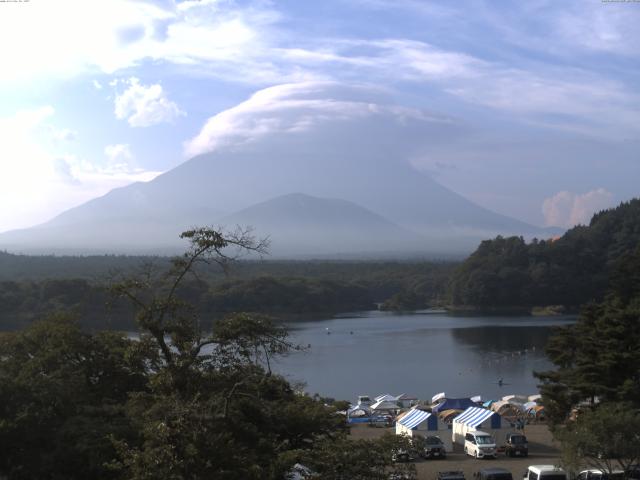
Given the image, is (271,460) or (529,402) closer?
(271,460)

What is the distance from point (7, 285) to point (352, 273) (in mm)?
30640

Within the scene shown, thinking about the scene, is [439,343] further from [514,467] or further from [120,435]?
[120,435]

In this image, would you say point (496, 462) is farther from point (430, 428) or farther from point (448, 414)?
point (448, 414)

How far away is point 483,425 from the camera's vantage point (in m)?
12.0

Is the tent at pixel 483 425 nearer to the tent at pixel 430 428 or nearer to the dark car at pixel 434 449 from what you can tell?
the tent at pixel 430 428

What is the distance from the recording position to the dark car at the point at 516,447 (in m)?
11.1

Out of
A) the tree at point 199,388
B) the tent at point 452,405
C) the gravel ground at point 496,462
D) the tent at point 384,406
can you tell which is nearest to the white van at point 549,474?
the gravel ground at point 496,462

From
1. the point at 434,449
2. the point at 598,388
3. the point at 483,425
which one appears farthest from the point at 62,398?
the point at 483,425

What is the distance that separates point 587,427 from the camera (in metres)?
7.59

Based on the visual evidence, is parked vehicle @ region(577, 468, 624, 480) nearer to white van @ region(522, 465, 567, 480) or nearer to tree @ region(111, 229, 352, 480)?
white van @ region(522, 465, 567, 480)

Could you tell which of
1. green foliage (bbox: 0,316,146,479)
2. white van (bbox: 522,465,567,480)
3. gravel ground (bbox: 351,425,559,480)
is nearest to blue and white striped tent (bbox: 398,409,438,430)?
gravel ground (bbox: 351,425,559,480)

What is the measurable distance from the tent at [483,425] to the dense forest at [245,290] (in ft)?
23.4

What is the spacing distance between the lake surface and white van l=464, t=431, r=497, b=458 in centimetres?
439

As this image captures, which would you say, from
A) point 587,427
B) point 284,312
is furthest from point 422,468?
point 284,312
